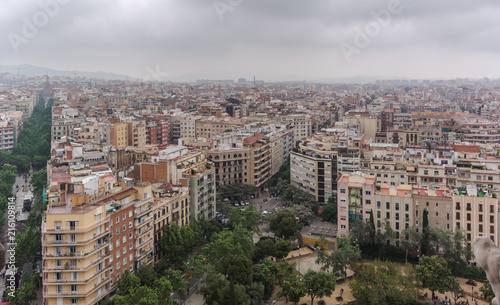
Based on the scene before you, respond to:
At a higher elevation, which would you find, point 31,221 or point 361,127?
point 361,127

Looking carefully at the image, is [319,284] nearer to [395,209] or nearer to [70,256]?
[395,209]

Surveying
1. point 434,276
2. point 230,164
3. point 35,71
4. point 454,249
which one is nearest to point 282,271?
point 434,276

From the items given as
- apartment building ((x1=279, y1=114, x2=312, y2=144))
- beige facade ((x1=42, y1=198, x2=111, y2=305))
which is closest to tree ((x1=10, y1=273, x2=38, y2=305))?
beige facade ((x1=42, y1=198, x2=111, y2=305))

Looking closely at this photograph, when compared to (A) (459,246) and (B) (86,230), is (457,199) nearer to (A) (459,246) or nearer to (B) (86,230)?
(A) (459,246)

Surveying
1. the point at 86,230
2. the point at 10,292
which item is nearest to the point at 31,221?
the point at 10,292

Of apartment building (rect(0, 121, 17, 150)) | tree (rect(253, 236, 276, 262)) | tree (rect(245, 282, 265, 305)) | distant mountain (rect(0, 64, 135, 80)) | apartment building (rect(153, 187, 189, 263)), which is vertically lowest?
tree (rect(245, 282, 265, 305))

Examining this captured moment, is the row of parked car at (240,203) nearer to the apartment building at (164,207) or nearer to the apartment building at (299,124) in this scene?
the apartment building at (164,207)

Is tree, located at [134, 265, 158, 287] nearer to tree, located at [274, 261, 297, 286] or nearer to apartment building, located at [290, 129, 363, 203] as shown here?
tree, located at [274, 261, 297, 286]
